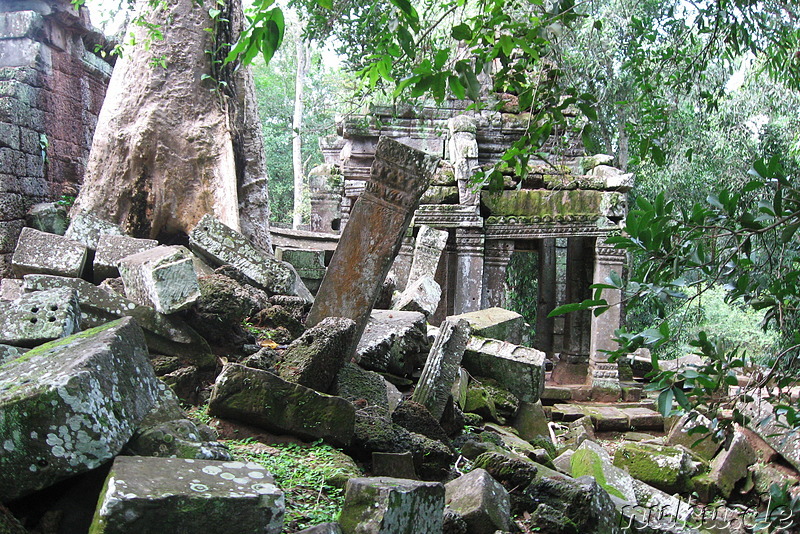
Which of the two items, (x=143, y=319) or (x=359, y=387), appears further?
(x=359, y=387)

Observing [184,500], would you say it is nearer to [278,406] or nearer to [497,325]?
[278,406]

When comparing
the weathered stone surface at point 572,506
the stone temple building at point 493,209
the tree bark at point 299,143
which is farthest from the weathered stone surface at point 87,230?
the tree bark at point 299,143

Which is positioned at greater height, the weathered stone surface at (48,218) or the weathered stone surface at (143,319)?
the weathered stone surface at (48,218)

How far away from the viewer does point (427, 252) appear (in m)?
8.10

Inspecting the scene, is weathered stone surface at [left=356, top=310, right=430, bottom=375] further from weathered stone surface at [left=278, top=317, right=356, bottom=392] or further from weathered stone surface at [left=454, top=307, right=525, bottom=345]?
weathered stone surface at [left=454, top=307, right=525, bottom=345]

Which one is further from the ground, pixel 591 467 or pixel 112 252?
pixel 112 252

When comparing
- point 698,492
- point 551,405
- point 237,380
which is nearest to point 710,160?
point 551,405

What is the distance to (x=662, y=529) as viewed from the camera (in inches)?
138

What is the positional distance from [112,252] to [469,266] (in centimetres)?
550

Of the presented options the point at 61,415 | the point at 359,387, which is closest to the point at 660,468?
the point at 359,387

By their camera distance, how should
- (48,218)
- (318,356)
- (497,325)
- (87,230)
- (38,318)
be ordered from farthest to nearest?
(497,325), (48,218), (87,230), (318,356), (38,318)

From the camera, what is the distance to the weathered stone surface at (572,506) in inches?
118

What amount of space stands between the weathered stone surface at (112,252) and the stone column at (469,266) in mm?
5237

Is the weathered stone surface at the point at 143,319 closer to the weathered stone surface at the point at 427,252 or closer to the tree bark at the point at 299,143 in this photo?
the weathered stone surface at the point at 427,252
